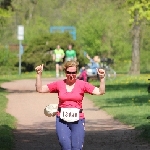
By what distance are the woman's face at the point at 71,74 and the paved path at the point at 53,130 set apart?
322 cm

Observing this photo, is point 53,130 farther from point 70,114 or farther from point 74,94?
point 70,114

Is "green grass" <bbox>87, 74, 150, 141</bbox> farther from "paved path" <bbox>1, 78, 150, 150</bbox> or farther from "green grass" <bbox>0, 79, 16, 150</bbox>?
"green grass" <bbox>0, 79, 16, 150</bbox>

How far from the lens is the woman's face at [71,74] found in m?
10.6

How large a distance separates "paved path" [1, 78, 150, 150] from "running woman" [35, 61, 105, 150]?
3.10 m

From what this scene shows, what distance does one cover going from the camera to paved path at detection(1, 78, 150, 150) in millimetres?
14117

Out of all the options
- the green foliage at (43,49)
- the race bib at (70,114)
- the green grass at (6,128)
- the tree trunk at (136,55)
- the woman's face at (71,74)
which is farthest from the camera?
the green foliage at (43,49)

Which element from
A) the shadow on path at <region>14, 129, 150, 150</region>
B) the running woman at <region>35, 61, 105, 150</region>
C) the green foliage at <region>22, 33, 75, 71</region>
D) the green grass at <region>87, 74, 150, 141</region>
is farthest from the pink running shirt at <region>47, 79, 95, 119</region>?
the green foliage at <region>22, 33, 75, 71</region>

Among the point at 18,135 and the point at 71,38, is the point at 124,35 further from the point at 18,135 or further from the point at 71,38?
the point at 18,135

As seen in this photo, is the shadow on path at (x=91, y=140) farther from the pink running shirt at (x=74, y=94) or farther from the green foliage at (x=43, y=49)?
the green foliage at (x=43, y=49)

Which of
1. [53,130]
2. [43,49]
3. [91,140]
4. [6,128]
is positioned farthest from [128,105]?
[43,49]

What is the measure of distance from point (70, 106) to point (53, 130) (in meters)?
6.39

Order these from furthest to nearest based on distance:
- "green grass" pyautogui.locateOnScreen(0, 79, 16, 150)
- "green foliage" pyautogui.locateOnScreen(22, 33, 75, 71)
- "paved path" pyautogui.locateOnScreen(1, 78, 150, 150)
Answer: "green foliage" pyautogui.locateOnScreen(22, 33, 75, 71)
"paved path" pyautogui.locateOnScreen(1, 78, 150, 150)
"green grass" pyautogui.locateOnScreen(0, 79, 16, 150)

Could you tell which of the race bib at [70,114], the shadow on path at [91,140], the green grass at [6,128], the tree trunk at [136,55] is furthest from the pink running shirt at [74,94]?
the tree trunk at [136,55]

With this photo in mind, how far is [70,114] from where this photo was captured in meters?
10.5
